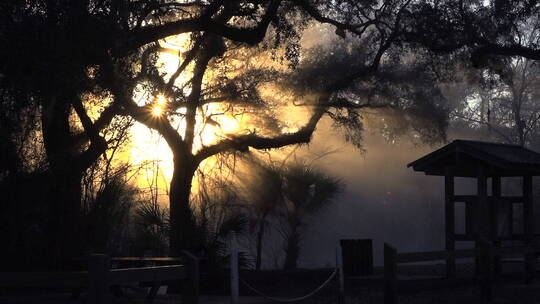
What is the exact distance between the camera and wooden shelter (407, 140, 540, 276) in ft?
59.3

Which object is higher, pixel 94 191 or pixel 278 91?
pixel 278 91

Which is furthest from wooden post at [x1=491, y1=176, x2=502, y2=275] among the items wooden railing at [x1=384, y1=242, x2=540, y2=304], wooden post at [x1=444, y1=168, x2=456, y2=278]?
wooden railing at [x1=384, y1=242, x2=540, y2=304]

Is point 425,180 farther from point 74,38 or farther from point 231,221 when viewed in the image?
point 74,38

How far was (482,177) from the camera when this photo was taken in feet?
60.1

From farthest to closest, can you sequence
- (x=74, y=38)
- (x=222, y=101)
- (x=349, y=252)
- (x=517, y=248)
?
(x=222, y=101) < (x=349, y=252) < (x=517, y=248) < (x=74, y=38)

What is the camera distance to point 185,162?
21.9m

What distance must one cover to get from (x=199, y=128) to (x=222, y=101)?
1.37 meters

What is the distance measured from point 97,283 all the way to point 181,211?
13.9 meters

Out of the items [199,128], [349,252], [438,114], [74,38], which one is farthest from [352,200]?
[74,38]

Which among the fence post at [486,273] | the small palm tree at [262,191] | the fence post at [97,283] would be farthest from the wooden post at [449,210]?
the fence post at [97,283]

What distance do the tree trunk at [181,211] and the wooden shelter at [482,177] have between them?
6203 millimetres

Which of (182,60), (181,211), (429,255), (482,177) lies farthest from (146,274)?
(182,60)

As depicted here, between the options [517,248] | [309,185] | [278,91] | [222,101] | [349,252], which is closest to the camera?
[517,248]

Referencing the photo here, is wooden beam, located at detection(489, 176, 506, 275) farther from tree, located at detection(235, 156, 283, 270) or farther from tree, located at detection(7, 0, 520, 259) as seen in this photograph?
tree, located at detection(235, 156, 283, 270)
